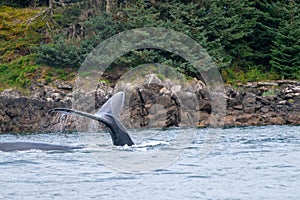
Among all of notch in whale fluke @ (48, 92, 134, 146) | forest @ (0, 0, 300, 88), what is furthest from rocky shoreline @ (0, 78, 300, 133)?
notch in whale fluke @ (48, 92, 134, 146)

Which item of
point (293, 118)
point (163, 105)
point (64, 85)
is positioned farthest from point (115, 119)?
point (64, 85)

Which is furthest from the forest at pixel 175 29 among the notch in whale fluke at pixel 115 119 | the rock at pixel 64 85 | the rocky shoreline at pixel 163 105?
the notch in whale fluke at pixel 115 119

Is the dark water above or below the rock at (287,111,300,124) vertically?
below

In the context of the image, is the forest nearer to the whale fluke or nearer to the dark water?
the whale fluke

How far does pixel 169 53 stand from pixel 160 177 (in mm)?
34922

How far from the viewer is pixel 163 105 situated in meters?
44.5

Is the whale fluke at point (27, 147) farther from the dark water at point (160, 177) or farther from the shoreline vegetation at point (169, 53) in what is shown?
the shoreline vegetation at point (169, 53)

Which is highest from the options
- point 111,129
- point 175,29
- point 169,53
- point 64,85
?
point 175,29

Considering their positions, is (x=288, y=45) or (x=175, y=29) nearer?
(x=175, y=29)

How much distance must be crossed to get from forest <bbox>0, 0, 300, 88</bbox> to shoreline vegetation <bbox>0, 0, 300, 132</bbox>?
2.8 inches

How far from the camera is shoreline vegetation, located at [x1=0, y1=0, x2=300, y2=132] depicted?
47.0 m

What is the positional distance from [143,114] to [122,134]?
855 inches

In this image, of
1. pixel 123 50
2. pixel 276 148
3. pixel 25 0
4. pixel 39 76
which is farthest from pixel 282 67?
pixel 276 148

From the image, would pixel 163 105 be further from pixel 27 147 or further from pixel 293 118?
pixel 27 147
